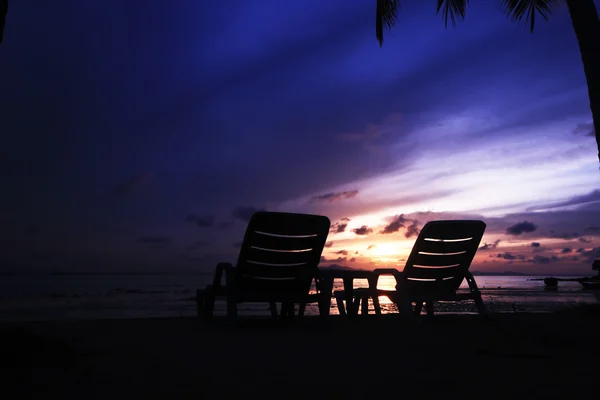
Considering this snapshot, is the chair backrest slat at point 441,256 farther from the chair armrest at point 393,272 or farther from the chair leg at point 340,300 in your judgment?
the chair leg at point 340,300

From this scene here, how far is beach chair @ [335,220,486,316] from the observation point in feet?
18.2

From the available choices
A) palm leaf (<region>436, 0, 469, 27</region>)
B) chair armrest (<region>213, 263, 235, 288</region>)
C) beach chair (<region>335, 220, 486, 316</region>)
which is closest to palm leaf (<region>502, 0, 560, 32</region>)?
palm leaf (<region>436, 0, 469, 27</region>)

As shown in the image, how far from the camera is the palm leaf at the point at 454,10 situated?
7.17 meters

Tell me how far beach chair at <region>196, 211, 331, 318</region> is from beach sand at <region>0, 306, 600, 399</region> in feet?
2.18

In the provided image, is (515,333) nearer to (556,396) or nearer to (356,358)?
(356,358)

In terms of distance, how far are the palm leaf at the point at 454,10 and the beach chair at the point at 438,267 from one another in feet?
11.6

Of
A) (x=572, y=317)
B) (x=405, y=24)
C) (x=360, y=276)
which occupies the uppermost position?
(x=405, y=24)

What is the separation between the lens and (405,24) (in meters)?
7.61

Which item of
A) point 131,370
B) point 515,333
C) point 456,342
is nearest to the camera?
point 131,370

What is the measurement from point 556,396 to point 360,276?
3.71 meters

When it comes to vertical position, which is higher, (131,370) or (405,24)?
(405,24)

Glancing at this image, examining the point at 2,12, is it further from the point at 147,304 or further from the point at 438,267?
the point at 147,304

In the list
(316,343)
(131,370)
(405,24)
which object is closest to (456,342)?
(316,343)

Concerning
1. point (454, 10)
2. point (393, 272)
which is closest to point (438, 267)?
point (393, 272)
